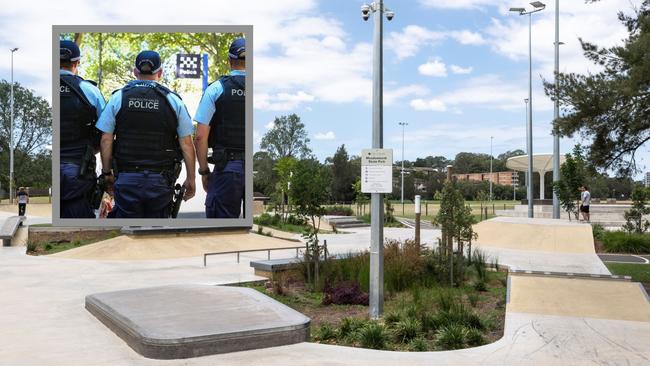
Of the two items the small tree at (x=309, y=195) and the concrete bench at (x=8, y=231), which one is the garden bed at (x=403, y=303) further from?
the concrete bench at (x=8, y=231)

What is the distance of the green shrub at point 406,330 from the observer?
7285 millimetres

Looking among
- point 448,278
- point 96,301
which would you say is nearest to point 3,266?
point 96,301

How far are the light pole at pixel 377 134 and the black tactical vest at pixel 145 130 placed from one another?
9.89 metres

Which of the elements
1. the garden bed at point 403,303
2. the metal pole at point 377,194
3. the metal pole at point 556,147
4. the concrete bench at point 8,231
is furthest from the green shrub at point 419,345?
the metal pole at point 556,147

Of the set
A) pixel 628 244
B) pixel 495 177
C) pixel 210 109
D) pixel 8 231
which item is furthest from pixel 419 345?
pixel 495 177

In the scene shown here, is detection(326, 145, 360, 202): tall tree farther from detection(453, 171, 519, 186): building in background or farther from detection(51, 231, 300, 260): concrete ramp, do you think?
→ detection(51, 231, 300, 260): concrete ramp

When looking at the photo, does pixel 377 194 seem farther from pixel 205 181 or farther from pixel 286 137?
pixel 286 137

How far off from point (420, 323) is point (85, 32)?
594 inches

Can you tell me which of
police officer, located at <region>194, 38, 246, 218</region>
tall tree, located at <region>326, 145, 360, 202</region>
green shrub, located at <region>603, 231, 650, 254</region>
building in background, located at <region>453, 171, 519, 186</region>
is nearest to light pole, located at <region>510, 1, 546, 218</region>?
green shrub, located at <region>603, 231, 650, 254</region>

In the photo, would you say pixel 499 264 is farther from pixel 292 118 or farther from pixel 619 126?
pixel 292 118

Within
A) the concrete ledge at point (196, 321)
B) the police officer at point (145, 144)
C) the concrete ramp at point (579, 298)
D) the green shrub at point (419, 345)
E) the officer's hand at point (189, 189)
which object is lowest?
the concrete ramp at point (579, 298)

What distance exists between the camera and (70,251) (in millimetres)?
18312

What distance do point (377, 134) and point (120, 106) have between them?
10772 mm

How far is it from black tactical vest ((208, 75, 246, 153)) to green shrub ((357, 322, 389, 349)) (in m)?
11.6
